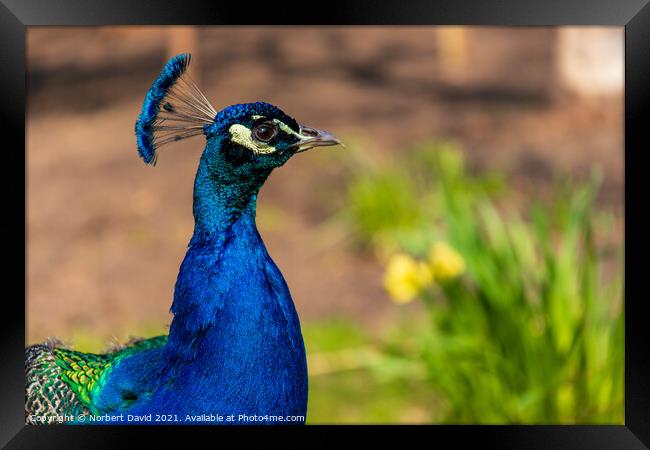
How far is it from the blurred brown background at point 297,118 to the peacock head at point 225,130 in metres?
2.14

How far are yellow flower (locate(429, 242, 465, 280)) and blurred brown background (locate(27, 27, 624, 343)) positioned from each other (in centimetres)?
102

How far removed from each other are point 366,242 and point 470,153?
112 centimetres

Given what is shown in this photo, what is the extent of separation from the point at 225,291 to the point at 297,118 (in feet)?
11.1

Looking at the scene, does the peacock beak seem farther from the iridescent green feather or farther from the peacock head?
the iridescent green feather

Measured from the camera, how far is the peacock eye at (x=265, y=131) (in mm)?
1462

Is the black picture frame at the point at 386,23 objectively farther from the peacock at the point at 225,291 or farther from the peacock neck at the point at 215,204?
the peacock neck at the point at 215,204

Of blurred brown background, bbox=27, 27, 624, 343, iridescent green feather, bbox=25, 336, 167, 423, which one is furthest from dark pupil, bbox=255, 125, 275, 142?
blurred brown background, bbox=27, 27, 624, 343

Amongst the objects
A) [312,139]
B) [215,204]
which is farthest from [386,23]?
[215,204]

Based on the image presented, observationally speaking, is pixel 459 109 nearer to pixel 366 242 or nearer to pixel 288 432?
pixel 366 242

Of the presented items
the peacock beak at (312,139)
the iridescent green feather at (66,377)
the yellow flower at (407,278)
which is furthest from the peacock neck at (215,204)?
the yellow flower at (407,278)

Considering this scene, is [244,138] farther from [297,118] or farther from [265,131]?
[297,118]

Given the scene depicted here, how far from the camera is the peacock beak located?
4.81 ft

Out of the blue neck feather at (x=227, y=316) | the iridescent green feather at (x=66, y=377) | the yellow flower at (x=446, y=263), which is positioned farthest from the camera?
the yellow flower at (x=446, y=263)

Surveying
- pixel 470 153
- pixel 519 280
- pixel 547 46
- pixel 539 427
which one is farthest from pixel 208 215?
pixel 547 46
